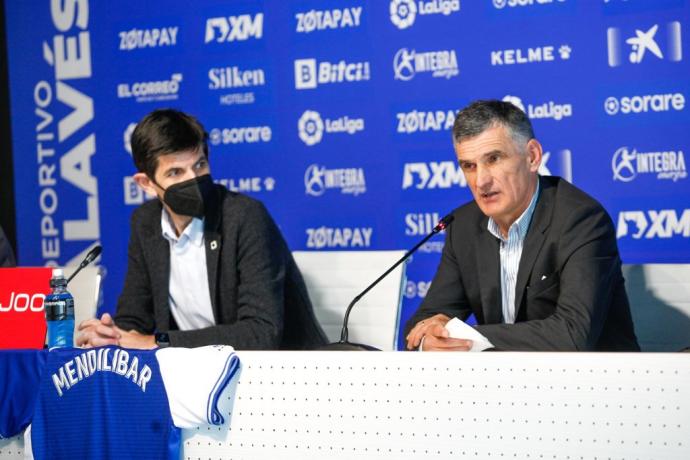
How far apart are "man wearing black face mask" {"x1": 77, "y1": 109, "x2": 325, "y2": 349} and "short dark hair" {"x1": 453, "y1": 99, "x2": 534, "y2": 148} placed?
29.1 inches

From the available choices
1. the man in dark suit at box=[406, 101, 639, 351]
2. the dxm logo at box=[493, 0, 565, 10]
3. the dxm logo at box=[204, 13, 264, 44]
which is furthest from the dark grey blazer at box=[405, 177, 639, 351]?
the dxm logo at box=[204, 13, 264, 44]

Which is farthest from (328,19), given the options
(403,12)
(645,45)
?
(645,45)

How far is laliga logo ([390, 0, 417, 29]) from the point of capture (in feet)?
14.8

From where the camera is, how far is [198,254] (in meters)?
3.23

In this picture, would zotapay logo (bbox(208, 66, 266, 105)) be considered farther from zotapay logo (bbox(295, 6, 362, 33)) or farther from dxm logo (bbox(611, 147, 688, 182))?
dxm logo (bbox(611, 147, 688, 182))

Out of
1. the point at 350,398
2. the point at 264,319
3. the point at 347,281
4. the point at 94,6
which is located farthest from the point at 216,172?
the point at 350,398

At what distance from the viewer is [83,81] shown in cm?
525

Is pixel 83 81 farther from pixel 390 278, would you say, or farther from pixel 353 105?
pixel 390 278

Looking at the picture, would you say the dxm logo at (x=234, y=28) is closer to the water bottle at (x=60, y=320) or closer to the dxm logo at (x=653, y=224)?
the dxm logo at (x=653, y=224)

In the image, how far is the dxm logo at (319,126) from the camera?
468cm

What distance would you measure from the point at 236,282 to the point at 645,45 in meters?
2.12

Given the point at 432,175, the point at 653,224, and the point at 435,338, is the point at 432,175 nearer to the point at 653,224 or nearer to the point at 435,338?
the point at 653,224

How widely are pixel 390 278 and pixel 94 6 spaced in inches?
111

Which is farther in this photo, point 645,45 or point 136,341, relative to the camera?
point 645,45
